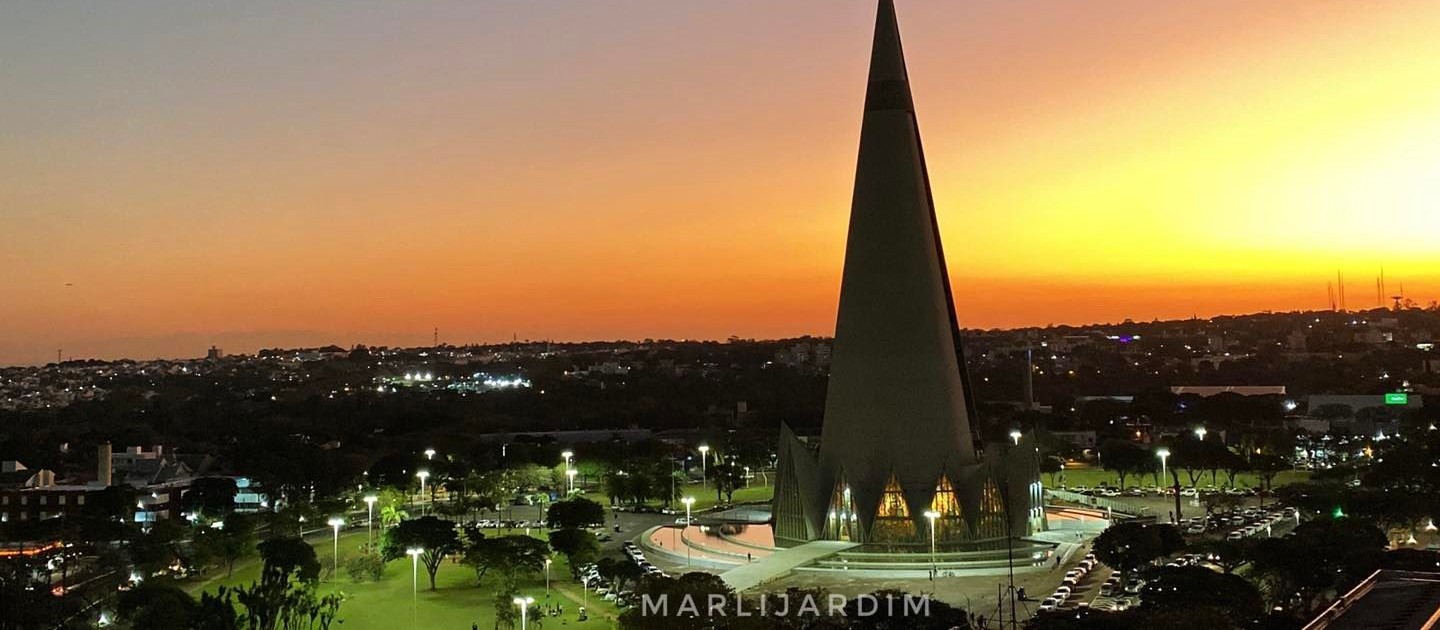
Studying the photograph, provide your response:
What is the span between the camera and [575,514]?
38.0 meters

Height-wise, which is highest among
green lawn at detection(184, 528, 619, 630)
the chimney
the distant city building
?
the distant city building

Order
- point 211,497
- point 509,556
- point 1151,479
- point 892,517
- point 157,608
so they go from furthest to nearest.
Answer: point 1151,479
point 211,497
point 892,517
point 509,556
point 157,608

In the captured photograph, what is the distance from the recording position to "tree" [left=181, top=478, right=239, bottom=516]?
4753 cm

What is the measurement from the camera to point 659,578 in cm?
2303

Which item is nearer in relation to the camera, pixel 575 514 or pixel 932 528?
pixel 932 528

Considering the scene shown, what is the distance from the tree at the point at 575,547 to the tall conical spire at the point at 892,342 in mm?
A: 6543

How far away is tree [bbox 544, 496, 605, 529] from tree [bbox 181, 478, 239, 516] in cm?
1549

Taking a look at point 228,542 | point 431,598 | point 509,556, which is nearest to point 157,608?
point 431,598

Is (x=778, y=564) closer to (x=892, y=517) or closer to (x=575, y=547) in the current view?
(x=892, y=517)

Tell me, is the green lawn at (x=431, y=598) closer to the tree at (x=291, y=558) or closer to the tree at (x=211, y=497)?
the tree at (x=291, y=558)

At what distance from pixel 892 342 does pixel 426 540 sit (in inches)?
511


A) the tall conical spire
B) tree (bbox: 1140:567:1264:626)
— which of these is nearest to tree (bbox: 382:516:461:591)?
the tall conical spire

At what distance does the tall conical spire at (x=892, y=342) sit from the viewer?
32500 mm

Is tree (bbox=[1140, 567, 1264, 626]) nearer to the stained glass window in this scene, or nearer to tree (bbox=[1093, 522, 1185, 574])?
tree (bbox=[1093, 522, 1185, 574])
